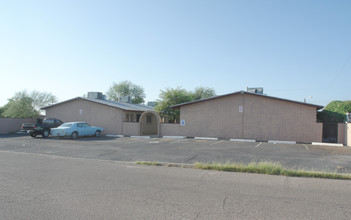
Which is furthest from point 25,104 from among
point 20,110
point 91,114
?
point 91,114

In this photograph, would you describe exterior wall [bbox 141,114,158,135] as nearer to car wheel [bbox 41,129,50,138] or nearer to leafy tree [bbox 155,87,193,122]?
leafy tree [bbox 155,87,193,122]

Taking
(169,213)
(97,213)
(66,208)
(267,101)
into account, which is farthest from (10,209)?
(267,101)

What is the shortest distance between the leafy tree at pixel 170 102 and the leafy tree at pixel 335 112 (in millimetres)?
14621

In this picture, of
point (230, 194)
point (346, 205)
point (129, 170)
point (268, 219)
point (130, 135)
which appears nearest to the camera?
point (268, 219)

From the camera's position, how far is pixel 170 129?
2439 centimetres

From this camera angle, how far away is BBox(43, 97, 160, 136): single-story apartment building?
85.3 ft

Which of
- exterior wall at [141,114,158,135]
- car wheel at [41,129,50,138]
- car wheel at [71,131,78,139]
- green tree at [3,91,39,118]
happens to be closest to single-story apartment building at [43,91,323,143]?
exterior wall at [141,114,158,135]

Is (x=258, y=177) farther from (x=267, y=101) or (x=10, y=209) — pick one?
(x=267, y=101)

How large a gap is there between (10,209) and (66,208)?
1.08 meters

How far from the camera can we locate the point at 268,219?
4637 millimetres

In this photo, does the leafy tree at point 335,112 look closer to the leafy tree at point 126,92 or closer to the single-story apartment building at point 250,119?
the single-story apartment building at point 250,119

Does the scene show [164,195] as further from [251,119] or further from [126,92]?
[126,92]

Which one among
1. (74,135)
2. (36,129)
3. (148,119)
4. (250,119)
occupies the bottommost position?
(74,135)

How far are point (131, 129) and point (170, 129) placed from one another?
416 centimetres
